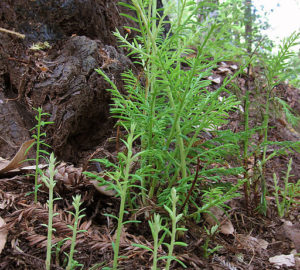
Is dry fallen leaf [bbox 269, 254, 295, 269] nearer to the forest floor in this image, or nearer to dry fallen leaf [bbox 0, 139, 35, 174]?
the forest floor

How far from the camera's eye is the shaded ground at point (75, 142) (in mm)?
1156

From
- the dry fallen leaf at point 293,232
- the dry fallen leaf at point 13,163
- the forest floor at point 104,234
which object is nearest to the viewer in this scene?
the forest floor at point 104,234

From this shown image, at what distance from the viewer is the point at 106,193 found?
1.50 m

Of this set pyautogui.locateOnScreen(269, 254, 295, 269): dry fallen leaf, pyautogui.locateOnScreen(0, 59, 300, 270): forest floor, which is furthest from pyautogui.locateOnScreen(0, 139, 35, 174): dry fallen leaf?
pyautogui.locateOnScreen(269, 254, 295, 269): dry fallen leaf

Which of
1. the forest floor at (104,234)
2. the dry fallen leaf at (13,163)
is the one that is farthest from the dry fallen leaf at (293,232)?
the dry fallen leaf at (13,163)

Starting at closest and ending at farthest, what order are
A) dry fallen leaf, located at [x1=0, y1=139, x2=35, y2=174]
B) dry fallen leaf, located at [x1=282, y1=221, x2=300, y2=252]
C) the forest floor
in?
the forest floor < dry fallen leaf, located at [x1=0, y1=139, x2=35, y2=174] < dry fallen leaf, located at [x1=282, y1=221, x2=300, y2=252]

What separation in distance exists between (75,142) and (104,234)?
123 cm

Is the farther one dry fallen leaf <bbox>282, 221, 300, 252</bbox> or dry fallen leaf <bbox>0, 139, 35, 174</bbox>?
dry fallen leaf <bbox>282, 221, 300, 252</bbox>

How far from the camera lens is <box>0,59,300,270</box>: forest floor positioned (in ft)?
3.53

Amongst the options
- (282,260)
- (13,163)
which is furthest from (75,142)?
(282,260)

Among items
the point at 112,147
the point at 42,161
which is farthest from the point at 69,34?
the point at 42,161

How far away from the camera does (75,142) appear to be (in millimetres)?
2311

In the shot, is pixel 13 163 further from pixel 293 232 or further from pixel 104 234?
pixel 293 232

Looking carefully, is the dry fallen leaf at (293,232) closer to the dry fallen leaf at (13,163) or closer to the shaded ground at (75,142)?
the shaded ground at (75,142)
